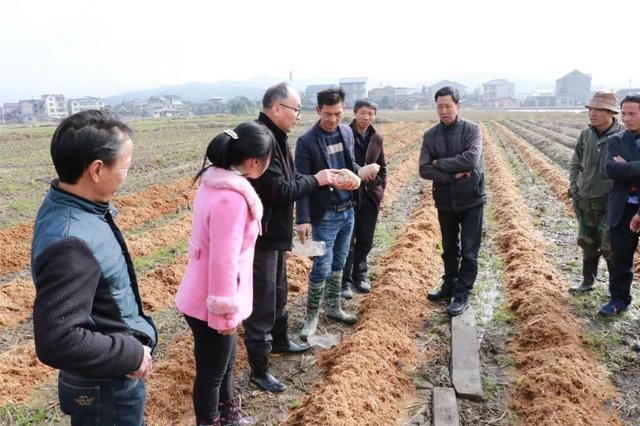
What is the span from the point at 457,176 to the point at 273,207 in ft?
6.72

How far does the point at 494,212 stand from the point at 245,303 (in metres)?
7.44

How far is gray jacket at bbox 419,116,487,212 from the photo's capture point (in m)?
4.45

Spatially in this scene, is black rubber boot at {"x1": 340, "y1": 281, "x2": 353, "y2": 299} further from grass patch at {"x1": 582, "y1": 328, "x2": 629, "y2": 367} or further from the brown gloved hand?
grass patch at {"x1": 582, "y1": 328, "x2": 629, "y2": 367}

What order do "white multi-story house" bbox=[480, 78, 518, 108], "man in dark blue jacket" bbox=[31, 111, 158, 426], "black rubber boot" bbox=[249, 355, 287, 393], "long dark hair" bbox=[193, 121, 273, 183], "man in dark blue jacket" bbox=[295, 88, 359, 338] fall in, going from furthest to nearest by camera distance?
"white multi-story house" bbox=[480, 78, 518, 108] < "man in dark blue jacket" bbox=[295, 88, 359, 338] < "black rubber boot" bbox=[249, 355, 287, 393] < "long dark hair" bbox=[193, 121, 273, 183] < "man in dark blue jacket" bbox=[31, 111, 158, 426]

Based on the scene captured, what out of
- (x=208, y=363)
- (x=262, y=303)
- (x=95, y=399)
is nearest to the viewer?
(x=95, y=399)

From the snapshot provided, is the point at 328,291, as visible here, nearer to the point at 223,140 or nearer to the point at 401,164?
the point at 223,140

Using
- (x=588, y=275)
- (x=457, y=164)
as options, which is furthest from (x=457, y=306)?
(x=588, y=275)

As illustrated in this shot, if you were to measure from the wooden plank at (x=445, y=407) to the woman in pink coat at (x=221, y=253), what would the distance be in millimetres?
1479

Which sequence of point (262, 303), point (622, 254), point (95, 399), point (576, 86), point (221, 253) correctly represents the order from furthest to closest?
point (576, 86) → point (622, 254) → point (262, 303) → point (221, 253) → point (95, 399)

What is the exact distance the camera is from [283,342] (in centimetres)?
402

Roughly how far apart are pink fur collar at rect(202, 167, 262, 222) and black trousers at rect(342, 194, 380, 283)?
2781 millimetres

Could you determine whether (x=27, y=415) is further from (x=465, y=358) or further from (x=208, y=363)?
(x=465, y=358)

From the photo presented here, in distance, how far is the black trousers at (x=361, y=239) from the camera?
17.1ft

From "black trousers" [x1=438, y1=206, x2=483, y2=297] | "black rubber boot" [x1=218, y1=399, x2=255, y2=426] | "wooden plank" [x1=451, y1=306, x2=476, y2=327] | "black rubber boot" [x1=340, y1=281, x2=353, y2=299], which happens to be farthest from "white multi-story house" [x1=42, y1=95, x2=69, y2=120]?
"black rubber boot" [x1=218, y1=399, x2=255, y2=426]
